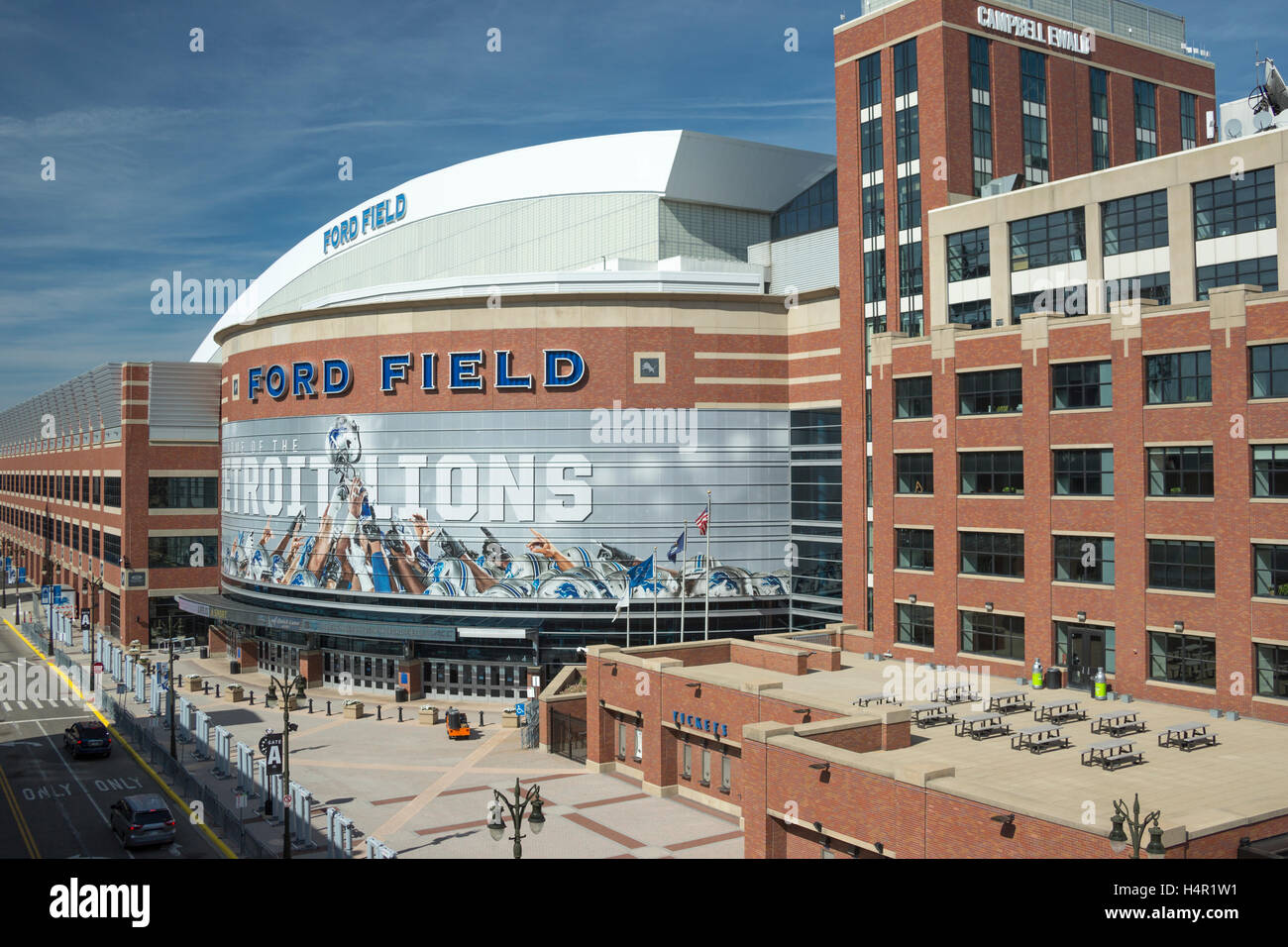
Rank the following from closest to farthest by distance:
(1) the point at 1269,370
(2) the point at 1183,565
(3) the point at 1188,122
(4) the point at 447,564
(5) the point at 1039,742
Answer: (5) the point at 1039,742, (1) the point at 1269,370, (2) the point at 1183,565, (4) the point at 447,564, (3) the point at 1188,122

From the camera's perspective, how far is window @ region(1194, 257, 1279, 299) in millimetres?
42344

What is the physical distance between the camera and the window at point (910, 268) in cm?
5522

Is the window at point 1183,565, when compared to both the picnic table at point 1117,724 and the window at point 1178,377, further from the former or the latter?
the picnic table at point 1117,724

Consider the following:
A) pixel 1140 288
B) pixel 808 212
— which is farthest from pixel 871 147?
pixel 1140 288

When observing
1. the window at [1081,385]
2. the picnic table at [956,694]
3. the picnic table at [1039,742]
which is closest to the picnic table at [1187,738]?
the picnic table at [1039,742]

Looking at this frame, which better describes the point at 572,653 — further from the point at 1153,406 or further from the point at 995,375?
the point at 1153,406

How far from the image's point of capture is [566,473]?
62312mm

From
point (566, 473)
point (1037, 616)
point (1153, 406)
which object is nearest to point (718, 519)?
point (566, 473)

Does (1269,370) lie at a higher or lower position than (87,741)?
higher

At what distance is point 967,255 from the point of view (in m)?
52.9

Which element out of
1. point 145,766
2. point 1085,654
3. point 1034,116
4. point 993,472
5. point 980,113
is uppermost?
point 1034,116

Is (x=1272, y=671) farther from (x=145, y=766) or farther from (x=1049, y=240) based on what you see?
(x=145, y=766)

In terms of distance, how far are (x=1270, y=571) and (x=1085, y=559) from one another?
705cm

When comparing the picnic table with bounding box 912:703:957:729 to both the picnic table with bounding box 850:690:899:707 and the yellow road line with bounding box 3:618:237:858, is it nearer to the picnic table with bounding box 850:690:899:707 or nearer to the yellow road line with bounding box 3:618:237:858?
the picnic table with bounding box 850:690:899:707
